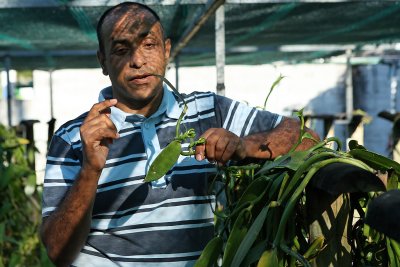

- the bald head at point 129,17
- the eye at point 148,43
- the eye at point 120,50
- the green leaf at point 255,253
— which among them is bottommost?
the green leaf at point 255,253

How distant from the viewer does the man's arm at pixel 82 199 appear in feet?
4.11

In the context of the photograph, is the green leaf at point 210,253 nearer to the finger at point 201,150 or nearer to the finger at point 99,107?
the finger at point 201,150

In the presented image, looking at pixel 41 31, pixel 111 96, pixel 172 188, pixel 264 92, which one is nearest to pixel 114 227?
pixel 172 188

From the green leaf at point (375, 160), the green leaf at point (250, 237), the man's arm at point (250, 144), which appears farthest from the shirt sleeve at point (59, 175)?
the green leaf at point (375, 160)

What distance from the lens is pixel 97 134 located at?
1.25 meters

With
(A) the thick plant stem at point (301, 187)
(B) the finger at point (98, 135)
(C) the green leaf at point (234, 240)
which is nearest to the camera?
(A) the thick plant stem at point (301, 187)

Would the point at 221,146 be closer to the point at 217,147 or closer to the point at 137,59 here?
the point at 217,147

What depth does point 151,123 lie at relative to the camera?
1576 millimetres

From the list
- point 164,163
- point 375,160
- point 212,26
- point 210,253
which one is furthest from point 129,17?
point 212,26

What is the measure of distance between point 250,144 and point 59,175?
406 mm

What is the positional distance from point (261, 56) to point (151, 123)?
5183 mm

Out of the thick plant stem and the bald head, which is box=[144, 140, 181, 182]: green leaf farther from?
the bald head

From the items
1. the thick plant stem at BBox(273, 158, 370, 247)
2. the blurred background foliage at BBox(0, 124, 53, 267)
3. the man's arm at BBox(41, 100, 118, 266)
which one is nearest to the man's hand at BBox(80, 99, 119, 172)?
the man's arm at BBox(41, 100, 118, 266)

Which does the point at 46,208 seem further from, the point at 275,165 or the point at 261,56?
the point at 261,56
